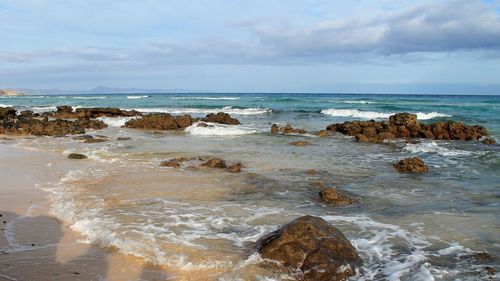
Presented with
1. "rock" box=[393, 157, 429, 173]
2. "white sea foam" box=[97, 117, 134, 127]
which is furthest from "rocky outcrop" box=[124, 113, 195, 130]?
"rock" box=[393, 157, 429, 173]

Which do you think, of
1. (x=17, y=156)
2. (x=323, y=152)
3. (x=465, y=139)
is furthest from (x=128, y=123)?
(x=465, y=139)

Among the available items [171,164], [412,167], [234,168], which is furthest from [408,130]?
[171,164]

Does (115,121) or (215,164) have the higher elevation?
(215,164)

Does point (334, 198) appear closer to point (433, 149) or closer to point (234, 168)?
point (234, 168)

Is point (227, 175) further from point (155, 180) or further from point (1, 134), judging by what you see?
point (1, 134)

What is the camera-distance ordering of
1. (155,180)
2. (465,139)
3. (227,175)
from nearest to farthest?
1. (155,180)
2. (227,175)
3. (465,139)

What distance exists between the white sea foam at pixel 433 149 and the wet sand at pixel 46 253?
477 inches

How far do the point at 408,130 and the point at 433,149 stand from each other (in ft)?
14.0

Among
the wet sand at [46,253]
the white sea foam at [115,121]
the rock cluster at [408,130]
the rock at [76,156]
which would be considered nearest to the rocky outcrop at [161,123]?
the white sea foam at [115,121]

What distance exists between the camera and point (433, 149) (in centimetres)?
1572

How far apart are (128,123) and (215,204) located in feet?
59.0

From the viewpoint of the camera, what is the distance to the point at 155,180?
32.7 ft

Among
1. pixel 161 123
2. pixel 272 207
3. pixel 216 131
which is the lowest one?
pixel 216 131

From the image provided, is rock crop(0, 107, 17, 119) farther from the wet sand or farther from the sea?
the wet sand
